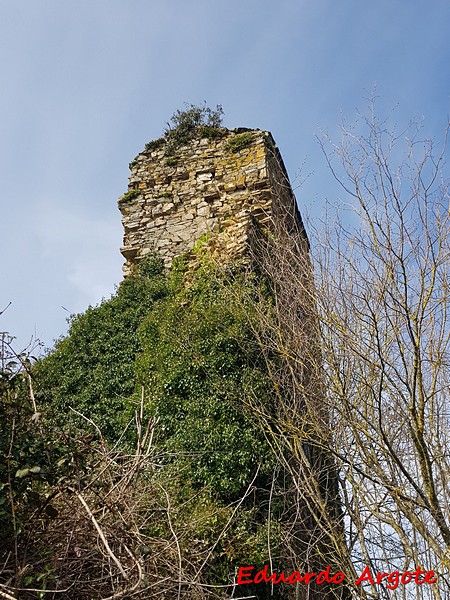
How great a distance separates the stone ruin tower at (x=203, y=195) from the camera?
853 centimetres

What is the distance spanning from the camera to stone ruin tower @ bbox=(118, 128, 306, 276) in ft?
28.0

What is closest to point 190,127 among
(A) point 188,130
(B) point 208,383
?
(A) point 188,130

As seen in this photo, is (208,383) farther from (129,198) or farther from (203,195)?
(129,198)

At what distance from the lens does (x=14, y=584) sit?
10.5 feet

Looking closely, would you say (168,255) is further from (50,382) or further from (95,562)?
(95,562)

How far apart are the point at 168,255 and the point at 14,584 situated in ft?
19.2

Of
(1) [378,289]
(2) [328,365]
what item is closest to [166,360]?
(2) [328,365]

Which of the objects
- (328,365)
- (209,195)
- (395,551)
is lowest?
(395,551)

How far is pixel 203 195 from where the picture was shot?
8969mm
